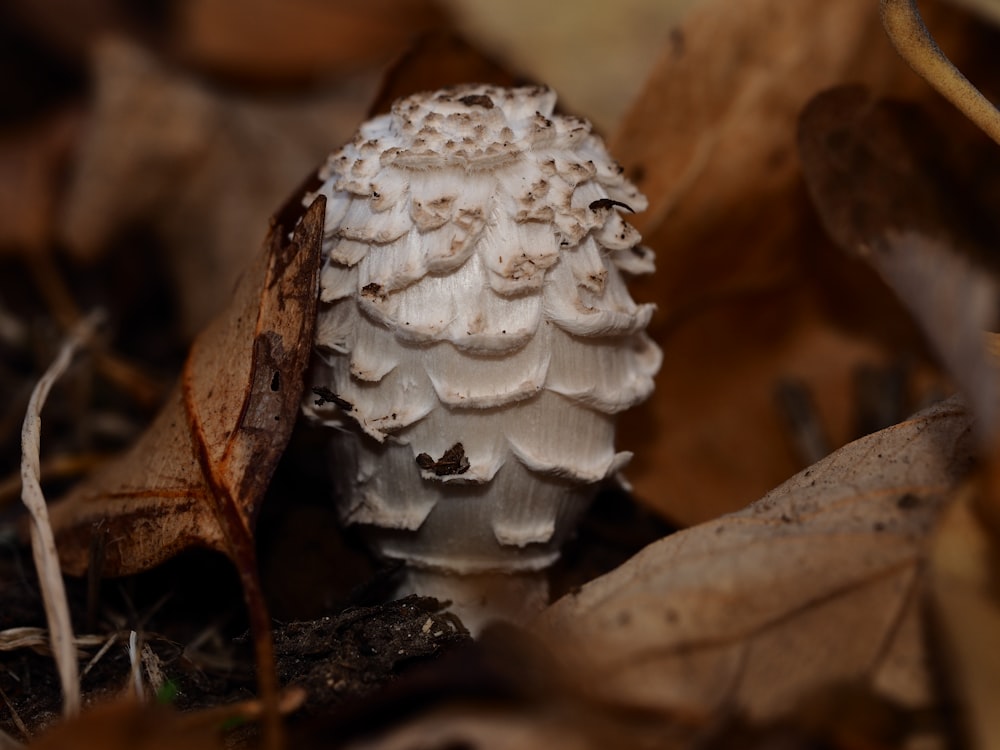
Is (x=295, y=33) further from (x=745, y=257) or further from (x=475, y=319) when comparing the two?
(x=475, y=319)

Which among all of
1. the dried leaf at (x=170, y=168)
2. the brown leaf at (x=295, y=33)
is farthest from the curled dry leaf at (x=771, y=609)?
the brown leaf at (x=295, y=33)

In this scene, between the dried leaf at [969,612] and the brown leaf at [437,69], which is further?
the brown leaf at [437,69]

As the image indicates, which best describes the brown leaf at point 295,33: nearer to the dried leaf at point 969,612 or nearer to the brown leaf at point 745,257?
the brown leaf at point 745,257

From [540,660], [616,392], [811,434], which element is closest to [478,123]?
[616,392]

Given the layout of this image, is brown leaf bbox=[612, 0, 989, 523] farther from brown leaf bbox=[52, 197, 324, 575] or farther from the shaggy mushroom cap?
brown leaf bbox=[52, 197, 324, 575]

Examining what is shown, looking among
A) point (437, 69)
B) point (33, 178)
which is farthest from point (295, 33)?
point (437, 69)

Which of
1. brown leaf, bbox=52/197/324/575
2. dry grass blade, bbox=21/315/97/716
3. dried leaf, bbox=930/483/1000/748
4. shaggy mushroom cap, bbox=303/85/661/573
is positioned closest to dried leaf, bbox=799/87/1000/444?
shaggy mushroom cap, bbox=303/85/661/573
